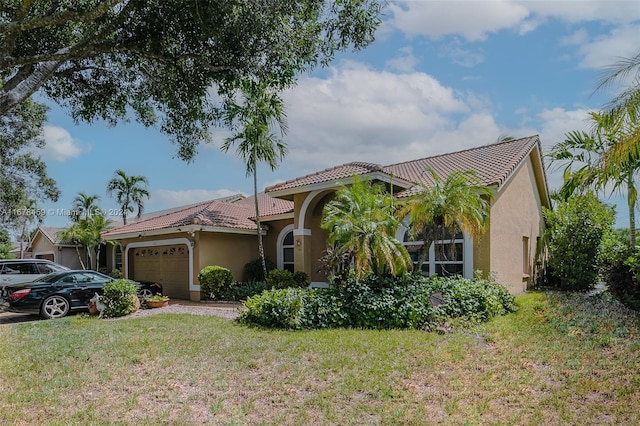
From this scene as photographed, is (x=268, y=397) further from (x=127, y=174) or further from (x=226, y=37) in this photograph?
(x=127, y=174)

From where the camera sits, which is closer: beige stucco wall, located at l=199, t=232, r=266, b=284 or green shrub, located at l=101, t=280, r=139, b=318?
green shrub, located at l=101, t=280, r=139, b=318

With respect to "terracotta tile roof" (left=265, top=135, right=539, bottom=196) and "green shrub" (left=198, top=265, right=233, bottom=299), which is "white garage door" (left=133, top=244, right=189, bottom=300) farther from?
"terracotta tile roof" (left=265, top=135, right=539, bottom=196)

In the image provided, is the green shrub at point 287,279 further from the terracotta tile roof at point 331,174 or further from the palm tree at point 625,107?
the palm tree at point 625,107

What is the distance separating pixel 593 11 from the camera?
9969 mm

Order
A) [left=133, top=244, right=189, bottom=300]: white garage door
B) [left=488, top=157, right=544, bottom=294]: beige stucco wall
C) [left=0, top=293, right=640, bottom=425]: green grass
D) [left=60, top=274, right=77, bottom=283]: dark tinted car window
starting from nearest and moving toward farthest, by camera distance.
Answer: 1. [left=0, top=293, right=640, bottom=425]: green grass
2. [left=488, top=157, right=544, bottom=294]: beige stucco wall
3. [left=60, top=274, right=77, bottom=283]: dark tinted car window
4. [left=133, top=244, right=189, bottom=300]: white garage door

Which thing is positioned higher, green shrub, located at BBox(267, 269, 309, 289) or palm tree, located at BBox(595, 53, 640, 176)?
palm tree, located at BBox(595, 53, 640, 176)

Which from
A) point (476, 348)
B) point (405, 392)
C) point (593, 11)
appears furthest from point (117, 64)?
point (593, 11)

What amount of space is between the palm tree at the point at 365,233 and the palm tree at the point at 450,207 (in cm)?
68

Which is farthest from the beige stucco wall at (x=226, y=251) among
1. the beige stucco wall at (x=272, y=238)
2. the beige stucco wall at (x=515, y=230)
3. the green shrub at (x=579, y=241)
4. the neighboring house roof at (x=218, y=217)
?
the green shrub at (x=579, y=241)

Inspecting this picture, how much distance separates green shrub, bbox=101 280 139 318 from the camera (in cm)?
1421

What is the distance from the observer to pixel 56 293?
14820mm

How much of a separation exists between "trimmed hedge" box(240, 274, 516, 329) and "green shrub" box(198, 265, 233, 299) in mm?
5858

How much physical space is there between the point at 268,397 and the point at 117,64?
8.21m

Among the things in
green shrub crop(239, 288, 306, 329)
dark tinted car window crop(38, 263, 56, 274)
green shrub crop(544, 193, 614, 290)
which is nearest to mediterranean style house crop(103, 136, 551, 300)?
green shrub crop(544, 193, 614, 290)
